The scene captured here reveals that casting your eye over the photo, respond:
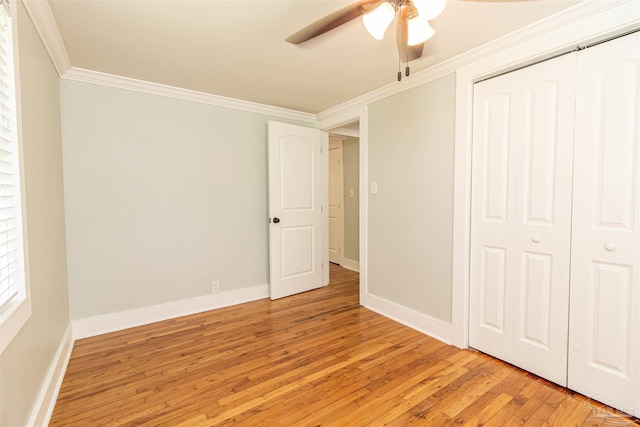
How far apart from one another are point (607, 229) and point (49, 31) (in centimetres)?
343

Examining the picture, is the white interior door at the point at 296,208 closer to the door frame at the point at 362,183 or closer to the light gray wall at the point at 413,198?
the door frame at the point at 362,183

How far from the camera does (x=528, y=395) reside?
1774 mm

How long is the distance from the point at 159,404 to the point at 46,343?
737mm

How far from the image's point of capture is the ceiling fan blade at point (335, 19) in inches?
50.4

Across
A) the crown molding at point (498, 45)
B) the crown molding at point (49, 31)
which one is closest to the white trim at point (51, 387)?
the crown molding at point (49, 31)

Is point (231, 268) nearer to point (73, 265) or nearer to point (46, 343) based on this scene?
point (73, 265)

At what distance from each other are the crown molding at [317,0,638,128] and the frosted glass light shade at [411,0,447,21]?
1.02m

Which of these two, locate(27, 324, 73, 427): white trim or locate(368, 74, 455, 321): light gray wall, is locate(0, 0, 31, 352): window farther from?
locate(368, 74, 455, 321): light gray wall

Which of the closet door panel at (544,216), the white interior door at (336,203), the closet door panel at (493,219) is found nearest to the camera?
the closet door panel at (544,216)

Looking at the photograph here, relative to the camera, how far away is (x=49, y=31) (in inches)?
71.0

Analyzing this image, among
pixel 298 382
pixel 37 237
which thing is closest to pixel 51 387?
pixel 37 237

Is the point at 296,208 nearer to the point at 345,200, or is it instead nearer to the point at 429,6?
the point at 345,200

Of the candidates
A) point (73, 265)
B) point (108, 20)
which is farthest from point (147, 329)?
point (108, 20)

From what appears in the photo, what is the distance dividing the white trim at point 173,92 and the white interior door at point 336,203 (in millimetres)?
1558
